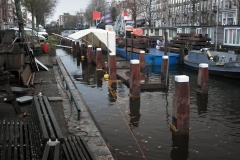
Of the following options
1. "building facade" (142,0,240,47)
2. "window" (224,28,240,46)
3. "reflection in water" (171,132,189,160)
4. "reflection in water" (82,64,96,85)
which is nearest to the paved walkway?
"reflection in water" (171,132,189,160)

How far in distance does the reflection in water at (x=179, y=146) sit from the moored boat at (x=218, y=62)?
38.2ft

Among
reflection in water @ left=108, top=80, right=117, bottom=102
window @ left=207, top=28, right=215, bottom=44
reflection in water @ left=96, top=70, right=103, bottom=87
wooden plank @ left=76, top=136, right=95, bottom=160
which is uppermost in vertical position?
window @ left=207, top=28, right=215, bottom=44

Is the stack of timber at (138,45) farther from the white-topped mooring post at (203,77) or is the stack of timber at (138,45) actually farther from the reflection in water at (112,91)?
the white-topped mooring post at (203,77)

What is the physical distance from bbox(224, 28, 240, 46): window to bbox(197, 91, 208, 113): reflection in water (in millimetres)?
12492

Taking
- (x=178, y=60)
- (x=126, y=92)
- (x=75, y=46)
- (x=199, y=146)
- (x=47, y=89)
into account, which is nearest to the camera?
(x=199, y=146)

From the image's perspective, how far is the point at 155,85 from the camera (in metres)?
15.9

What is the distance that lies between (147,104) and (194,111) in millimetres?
1984

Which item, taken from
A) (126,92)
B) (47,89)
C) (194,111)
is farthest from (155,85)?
(47,89)

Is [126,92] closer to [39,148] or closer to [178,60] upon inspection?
[39,148]

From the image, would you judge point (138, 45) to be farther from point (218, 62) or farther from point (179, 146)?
point (179, 146)

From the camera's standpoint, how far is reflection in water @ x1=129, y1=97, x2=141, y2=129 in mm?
10562

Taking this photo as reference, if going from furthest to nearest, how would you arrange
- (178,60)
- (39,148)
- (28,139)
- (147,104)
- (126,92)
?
(178,60) < (126,92) < (147,104) < (28,139) < (39,148)

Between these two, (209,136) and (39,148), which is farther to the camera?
(209,136)

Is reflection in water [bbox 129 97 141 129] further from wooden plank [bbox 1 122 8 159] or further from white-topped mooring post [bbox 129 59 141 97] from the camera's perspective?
wooden plank [bbox 1 122 8 159]
